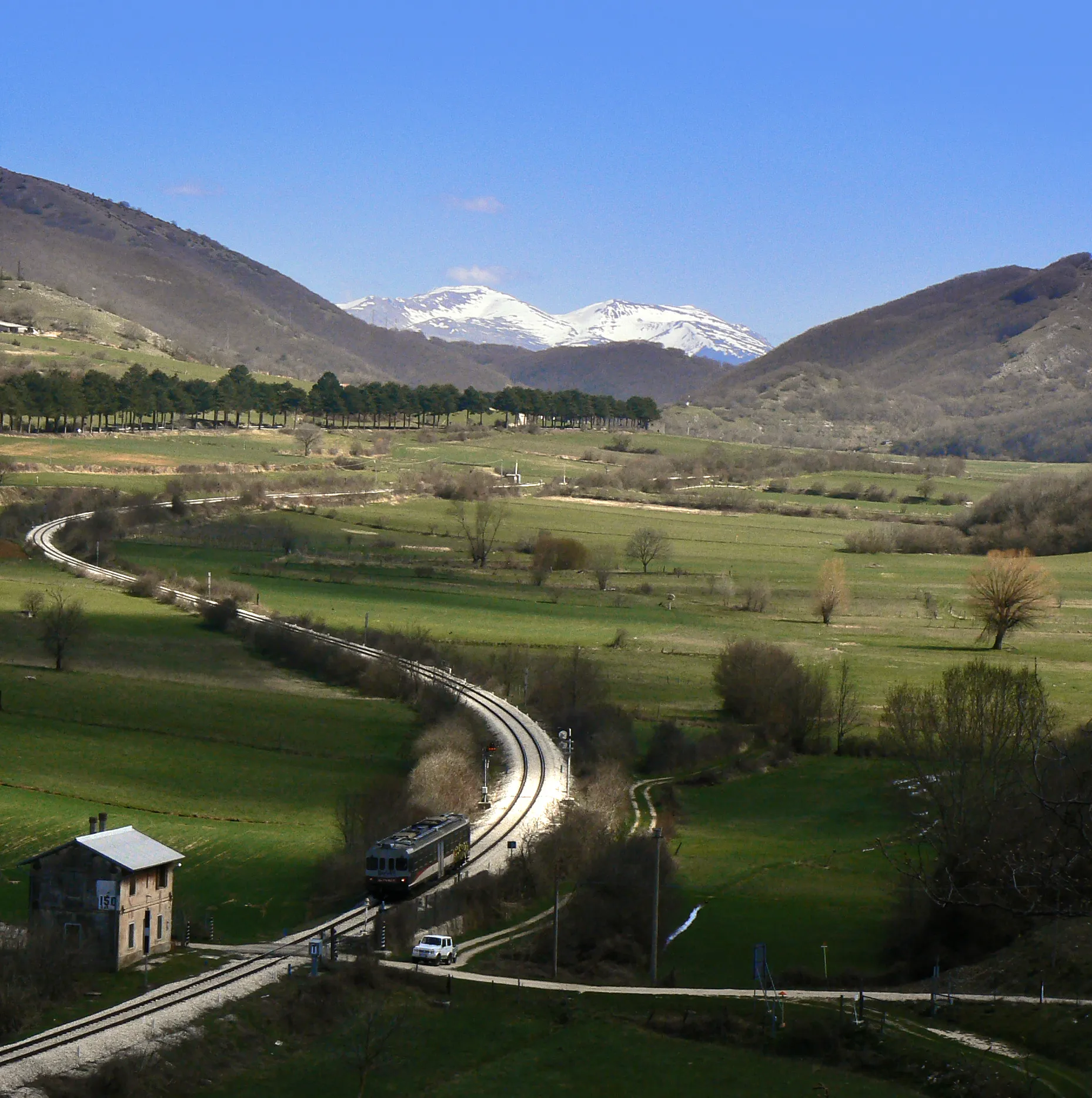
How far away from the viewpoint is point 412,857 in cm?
3753

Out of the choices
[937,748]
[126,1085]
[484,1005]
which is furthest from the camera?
[937,748]

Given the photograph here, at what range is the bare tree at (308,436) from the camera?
165500 mm

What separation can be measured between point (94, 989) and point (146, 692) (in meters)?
33.4

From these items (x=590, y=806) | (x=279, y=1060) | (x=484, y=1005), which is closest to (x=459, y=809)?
(x=590, y=806)

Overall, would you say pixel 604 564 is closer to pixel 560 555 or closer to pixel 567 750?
pixel 560 555

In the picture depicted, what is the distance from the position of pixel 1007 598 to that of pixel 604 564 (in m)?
31.8

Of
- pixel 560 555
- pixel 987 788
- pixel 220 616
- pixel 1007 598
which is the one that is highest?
pixel 1007 598

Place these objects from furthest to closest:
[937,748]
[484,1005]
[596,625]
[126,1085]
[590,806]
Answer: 1. [596,625]
2. [937,748]
3. [590,806]
4. [484,1005]
5. [126,1085]

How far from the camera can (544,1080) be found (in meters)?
27.8

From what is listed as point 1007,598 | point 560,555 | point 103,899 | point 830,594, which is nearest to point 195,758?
point 103,899

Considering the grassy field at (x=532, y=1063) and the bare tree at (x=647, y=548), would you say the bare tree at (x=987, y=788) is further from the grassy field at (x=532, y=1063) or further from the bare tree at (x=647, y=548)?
the bare tree at (x=647, y=548)

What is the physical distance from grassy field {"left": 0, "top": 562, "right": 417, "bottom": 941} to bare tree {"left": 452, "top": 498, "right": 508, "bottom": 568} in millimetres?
37100

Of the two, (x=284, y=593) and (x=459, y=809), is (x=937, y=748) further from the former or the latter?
(x=284, y=593)

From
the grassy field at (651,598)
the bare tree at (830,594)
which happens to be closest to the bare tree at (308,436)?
the grassy field at (651,598)
